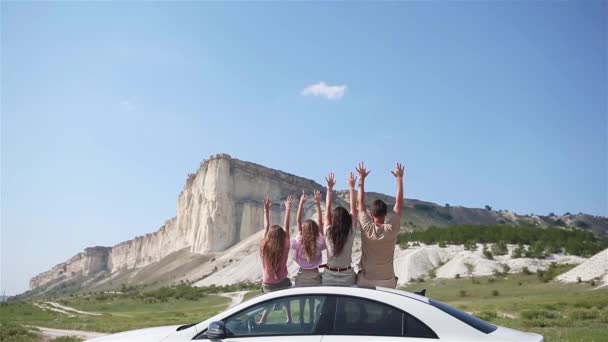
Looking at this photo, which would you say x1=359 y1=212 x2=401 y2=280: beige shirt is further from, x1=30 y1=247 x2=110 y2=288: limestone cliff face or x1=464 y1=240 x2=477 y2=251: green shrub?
x1=30 y1=247 x2=110 y2=288: limestone cliff face

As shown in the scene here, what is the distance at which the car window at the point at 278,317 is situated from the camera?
5.63 meters

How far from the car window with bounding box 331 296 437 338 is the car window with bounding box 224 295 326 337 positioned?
9.0 inches

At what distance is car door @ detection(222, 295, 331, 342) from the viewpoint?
220 inches

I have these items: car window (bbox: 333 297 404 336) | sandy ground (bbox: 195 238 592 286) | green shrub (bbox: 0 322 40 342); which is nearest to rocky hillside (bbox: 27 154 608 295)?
sandy ground (bbox: 195 238 592 286)

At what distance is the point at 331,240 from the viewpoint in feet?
24.1

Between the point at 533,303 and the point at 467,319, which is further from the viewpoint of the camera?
the point at 533,303

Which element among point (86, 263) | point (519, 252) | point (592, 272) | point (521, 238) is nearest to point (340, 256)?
point (592, 272)

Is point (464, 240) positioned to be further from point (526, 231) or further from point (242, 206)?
point (242, 206)

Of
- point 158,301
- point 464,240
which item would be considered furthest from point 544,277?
point 158,301

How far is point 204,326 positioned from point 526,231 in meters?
67.5

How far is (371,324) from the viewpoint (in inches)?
214

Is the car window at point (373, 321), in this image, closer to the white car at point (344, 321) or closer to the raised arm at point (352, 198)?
the white car at point (344, 321)

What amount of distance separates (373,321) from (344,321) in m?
0.28

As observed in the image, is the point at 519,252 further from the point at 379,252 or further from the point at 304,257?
the point at 304,257
